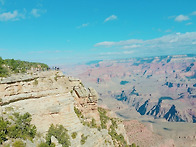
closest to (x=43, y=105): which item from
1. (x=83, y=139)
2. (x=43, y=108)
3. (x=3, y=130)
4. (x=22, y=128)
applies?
(x=43, y=108)

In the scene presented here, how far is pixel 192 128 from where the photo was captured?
120m

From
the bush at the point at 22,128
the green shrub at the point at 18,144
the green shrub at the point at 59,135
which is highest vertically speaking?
the bush at the point at 22,128

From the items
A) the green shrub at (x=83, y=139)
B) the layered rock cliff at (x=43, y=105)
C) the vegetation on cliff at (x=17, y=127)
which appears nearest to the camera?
the vegetation on cliff at (x=17, y=127)

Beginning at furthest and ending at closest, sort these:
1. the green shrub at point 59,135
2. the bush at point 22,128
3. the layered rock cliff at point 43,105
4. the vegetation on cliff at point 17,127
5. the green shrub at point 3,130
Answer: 1. the green shrub at point 59,135
2. the layered rock cliff at point 43,105
3. the bush at point 22,128
4. the vegetation on cliff at point 17,127
5. the green shrub at point 3,130

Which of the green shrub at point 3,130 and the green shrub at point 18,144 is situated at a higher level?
the green shrub at point 3,130

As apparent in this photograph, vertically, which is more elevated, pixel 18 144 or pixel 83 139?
pixel 18 144

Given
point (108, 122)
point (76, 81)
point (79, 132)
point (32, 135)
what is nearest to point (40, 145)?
point (32, 135)

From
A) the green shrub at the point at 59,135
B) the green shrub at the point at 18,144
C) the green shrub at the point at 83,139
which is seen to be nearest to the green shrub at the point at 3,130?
the green shrub at the point at 18,144

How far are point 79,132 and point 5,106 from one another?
41.6 feet

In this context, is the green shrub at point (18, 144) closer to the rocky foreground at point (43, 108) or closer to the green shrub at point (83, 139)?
the rocky foreground at point (43, 108)

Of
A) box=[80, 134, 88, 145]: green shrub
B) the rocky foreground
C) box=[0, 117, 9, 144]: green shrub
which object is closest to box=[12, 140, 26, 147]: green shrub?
the rocky foreground

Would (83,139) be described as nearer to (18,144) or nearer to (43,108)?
(43,108)

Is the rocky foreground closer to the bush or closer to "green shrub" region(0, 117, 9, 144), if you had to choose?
the bush

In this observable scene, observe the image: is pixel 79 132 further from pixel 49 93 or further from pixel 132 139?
pixel 132 139
